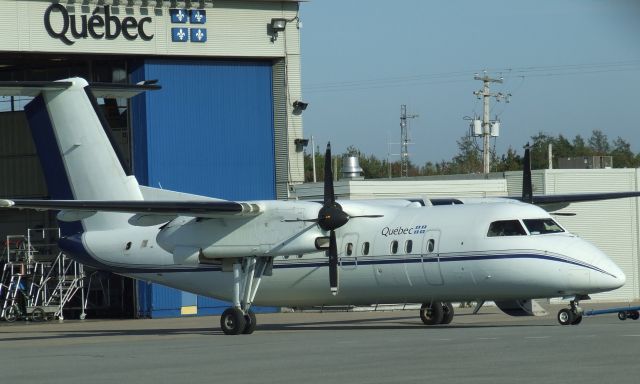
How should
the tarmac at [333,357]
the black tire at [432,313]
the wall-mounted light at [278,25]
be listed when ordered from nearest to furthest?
1. the tarmac at [333,357]
2. the black tire at [432,313]
3. the wall-mounted light at [278,25]

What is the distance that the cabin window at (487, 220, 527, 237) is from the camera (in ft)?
75.4

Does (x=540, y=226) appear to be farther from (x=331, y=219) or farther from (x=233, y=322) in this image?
(x=233, y=322)

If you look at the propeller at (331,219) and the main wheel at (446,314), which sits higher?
the propeller at (331,219)

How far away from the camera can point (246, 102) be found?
3947 centimetres

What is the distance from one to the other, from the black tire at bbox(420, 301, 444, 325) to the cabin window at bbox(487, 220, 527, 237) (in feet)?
13.7

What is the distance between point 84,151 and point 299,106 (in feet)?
44.7

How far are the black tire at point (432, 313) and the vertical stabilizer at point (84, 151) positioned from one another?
7694 millimetres

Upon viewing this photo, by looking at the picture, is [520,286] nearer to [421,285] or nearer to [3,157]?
[421,285]

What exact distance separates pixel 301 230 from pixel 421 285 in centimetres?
294

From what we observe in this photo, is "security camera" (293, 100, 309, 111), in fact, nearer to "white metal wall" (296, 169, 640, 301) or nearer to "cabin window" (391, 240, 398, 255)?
"white metal wall" (296, 169, 640, 301)

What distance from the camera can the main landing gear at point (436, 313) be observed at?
2666 cm

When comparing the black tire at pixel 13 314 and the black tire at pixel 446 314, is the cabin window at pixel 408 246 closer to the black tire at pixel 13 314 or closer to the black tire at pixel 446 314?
the black tire at pixel 446 314

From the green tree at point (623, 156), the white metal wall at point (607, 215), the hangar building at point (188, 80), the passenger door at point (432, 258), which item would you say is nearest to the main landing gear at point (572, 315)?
the passenger door at point (432, 258)

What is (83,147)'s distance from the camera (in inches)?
1080
